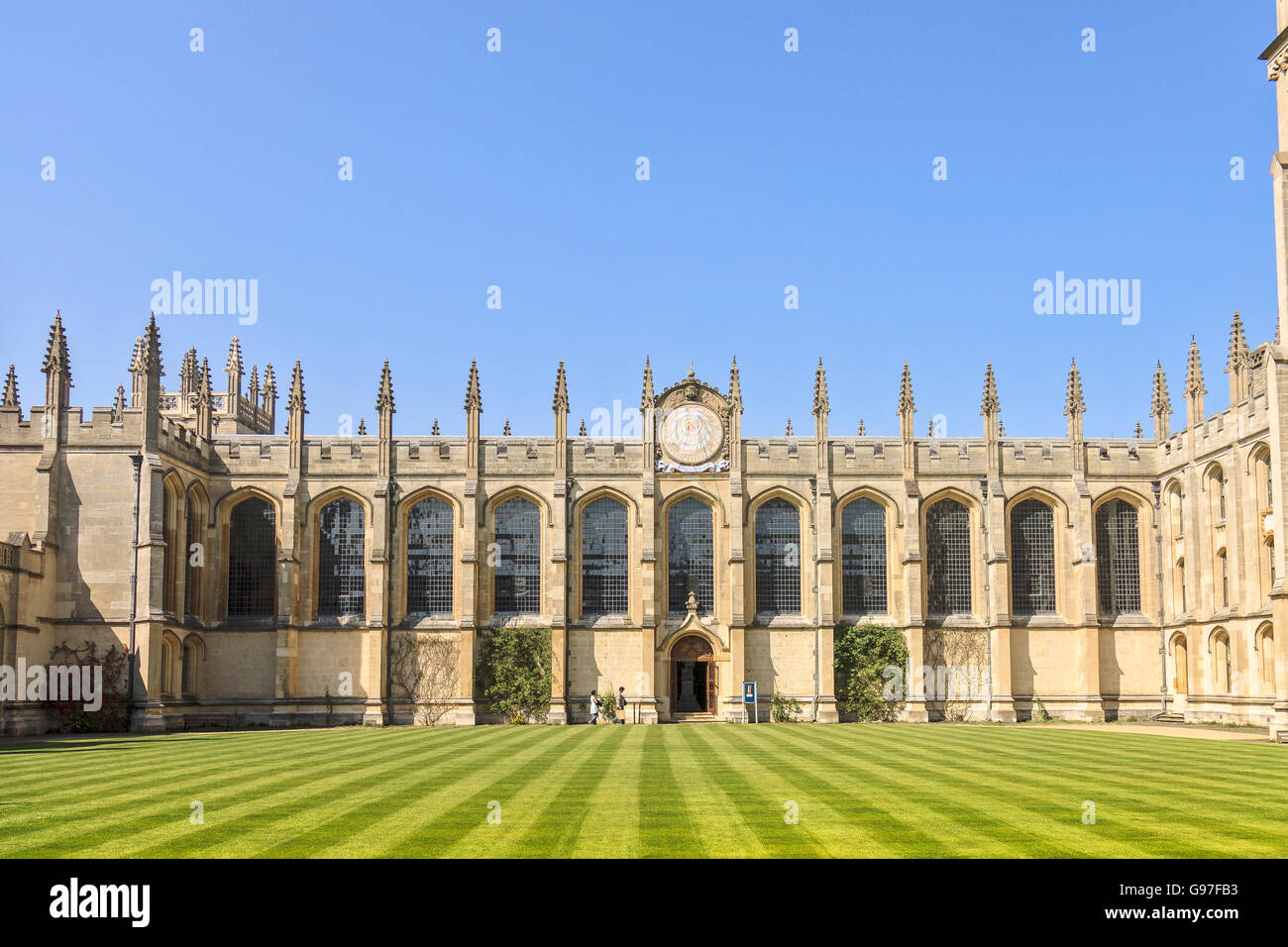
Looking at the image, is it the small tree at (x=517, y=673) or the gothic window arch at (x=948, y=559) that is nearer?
the small tree at (x=517, y=673)

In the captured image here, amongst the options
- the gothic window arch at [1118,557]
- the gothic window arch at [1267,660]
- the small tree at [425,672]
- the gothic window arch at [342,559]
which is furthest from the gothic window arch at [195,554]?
the gothic window arch at [1267,660]

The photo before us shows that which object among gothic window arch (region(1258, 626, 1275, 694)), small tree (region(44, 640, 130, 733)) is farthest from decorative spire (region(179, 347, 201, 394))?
gothic window arch (region(1258, 626, 1275, 694))

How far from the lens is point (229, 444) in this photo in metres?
45.2

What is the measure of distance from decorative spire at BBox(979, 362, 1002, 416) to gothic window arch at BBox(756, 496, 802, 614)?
857cm

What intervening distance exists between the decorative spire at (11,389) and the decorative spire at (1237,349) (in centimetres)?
4308

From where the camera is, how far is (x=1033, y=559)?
151 feet

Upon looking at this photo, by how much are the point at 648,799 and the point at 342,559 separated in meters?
31.6

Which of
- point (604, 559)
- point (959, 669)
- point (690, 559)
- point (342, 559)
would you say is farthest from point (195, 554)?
point (959, 669)

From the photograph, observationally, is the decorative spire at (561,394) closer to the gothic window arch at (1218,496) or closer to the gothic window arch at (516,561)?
the gothic window arch at (516,561)

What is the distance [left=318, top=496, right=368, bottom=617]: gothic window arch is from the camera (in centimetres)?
4525

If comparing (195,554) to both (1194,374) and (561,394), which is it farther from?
(1194,374)

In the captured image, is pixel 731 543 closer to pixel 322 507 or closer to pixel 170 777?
pixel 322 507

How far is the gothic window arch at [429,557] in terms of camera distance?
149ft

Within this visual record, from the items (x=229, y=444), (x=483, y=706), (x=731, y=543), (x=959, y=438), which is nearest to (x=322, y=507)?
(x=229, y=444)
